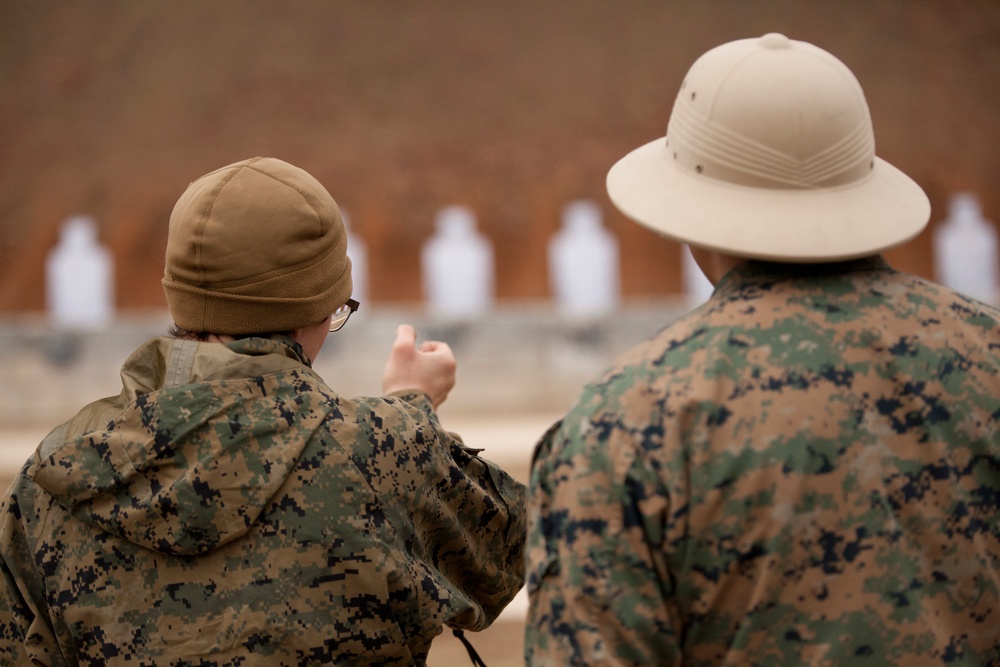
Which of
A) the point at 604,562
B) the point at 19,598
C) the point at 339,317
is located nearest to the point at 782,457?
the point at 604,562

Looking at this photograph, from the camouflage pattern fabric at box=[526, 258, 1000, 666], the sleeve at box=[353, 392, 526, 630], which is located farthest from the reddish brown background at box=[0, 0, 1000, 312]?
the camouflage pattern fabric at box=[526, 258, 1000, 666]

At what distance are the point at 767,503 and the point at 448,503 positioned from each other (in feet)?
1.84

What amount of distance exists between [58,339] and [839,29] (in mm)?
8804

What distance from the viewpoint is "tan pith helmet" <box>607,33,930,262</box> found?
1248 mm

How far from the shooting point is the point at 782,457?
117 cm

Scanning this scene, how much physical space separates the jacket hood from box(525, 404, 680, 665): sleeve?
0.43 meters

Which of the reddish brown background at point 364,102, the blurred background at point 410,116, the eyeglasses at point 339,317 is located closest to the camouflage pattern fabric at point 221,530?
the eyeglasses at point 339,317

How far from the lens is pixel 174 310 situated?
1582 millimetres

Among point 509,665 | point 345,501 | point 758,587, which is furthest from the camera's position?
point 509,665

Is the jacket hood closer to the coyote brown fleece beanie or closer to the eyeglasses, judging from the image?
the coyote brown fleece beanie

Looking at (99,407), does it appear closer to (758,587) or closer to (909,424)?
(758,587)

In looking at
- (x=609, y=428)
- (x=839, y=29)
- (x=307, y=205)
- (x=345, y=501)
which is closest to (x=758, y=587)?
(x=609, y=428)

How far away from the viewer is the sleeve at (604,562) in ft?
3.76

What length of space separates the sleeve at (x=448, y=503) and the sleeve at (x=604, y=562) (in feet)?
1.23
